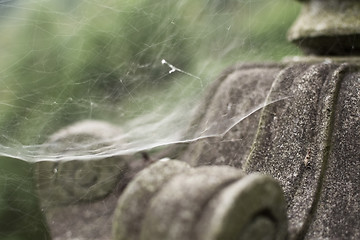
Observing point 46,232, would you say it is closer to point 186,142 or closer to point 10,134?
point 10,134

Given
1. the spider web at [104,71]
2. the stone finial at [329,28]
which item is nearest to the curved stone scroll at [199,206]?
the spider web at [104,71]

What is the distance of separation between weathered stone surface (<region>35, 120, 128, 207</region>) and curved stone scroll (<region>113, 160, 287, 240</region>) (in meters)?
0.40

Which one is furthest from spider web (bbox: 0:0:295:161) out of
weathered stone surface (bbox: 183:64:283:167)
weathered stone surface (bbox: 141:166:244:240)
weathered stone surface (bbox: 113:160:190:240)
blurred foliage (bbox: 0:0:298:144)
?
weathered stone surface (bbox: 141:166:244:240)

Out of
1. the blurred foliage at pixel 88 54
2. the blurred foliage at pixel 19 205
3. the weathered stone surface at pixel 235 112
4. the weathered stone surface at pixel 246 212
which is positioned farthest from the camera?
the weathered stone surface at pixel 235 112

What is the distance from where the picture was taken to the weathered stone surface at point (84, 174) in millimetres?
2369

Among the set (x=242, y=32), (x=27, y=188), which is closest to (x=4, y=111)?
→ (x=27, y=188)

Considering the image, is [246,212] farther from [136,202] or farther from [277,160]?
[277,160]

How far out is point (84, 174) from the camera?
2449mm

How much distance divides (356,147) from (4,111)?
1450 millimetres

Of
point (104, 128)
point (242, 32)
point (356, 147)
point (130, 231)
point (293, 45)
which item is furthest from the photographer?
point (293, 45)

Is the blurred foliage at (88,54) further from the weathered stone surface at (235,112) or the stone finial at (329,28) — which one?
the stone finial at (329,28)

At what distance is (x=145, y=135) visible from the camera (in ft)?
8.16

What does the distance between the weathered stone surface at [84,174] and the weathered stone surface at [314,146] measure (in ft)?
1.97

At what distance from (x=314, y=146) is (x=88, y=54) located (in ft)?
3.51
